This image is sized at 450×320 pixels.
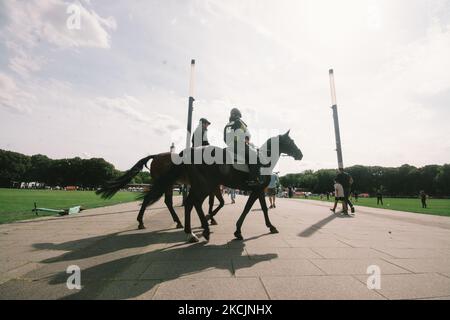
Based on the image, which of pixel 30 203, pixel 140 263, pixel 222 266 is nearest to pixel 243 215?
pixel 222 266

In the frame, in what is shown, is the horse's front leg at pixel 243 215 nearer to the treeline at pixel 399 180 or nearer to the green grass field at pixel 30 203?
the green grass field at pixel 30 203

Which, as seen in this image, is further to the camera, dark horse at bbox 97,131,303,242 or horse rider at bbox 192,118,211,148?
horse rider at bbox 192,118,211,148

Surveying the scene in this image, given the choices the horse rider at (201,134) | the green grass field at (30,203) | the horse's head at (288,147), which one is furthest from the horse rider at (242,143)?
the green grass field at (30,203)

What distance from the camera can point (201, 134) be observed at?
25.8ft

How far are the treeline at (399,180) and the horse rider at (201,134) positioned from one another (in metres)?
89.0

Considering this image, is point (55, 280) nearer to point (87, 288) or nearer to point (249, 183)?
point (87, 288)

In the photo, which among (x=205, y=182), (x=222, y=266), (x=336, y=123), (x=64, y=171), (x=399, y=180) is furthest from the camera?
(x=64, y=171)

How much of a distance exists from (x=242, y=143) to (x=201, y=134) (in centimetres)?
179

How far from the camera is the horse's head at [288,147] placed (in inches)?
303

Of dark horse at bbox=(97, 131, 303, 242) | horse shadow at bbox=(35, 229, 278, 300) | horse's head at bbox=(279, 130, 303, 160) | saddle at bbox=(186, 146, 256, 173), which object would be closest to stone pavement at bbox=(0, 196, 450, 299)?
horse shadow at bbox=(35, 229, 278, 300)

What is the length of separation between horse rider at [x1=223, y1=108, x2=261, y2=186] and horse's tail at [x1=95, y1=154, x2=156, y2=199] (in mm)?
2979

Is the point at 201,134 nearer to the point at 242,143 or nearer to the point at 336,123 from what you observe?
the point at 242,143

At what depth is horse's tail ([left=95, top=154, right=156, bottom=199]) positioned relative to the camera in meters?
7.46

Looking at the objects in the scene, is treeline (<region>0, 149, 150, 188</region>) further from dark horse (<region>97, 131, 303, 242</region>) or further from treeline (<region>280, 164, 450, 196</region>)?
dark horse (<region>97, 131, 303, 242</region>)
